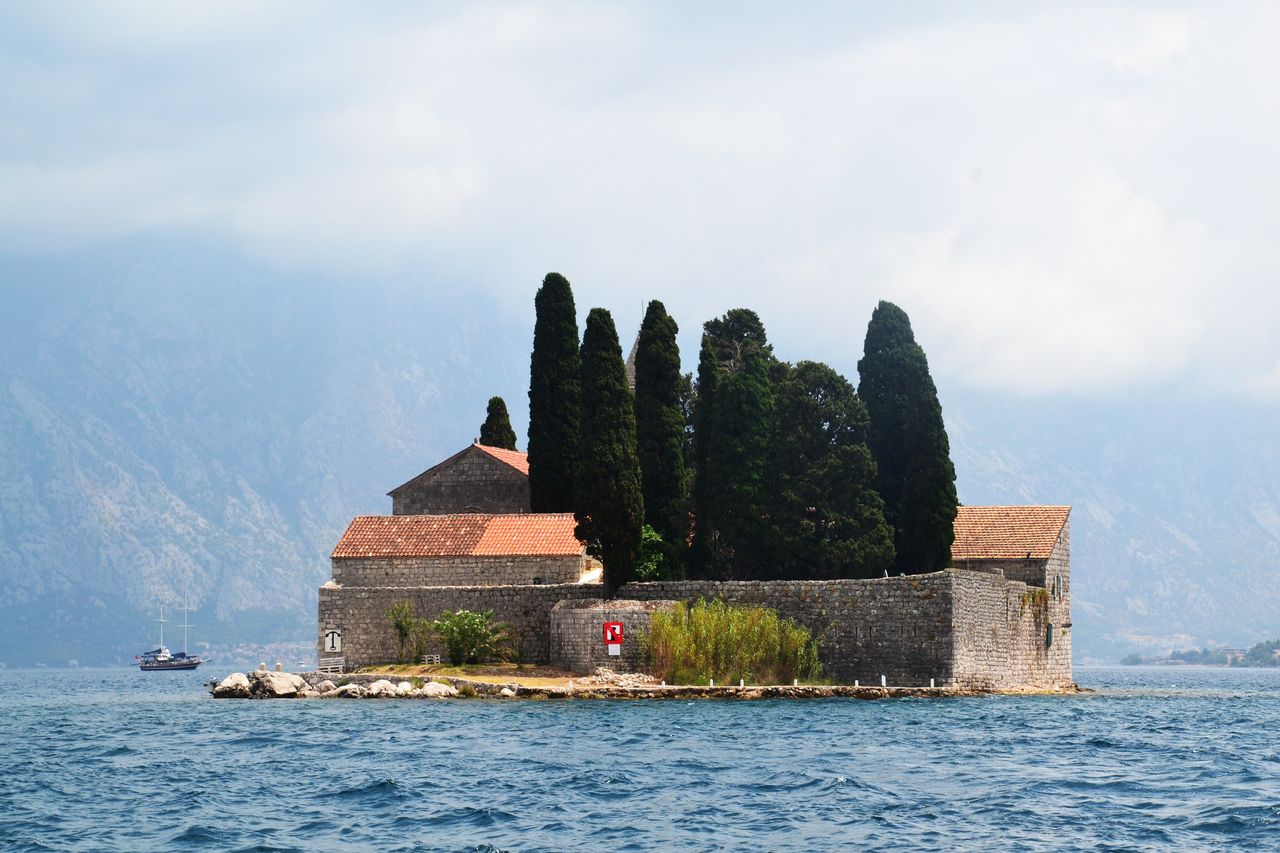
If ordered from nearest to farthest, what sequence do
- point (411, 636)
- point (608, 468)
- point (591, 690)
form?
point (591, 690)
point (608, 468)
point (411, 636)

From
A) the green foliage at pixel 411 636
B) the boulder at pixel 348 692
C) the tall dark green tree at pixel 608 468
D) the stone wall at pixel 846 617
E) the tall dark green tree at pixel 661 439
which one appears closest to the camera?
the boulder at pixel 348 692

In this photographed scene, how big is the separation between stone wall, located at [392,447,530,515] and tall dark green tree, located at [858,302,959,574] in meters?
11.2

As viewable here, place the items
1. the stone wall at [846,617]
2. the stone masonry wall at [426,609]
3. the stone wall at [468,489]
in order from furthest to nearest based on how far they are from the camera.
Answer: the stone wall at [468,489] < the stone masonry wall at [426,609] < the stone wall at [846,617]

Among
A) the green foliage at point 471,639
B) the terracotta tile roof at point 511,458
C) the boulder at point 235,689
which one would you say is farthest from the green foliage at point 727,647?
the boulder at point 235,689

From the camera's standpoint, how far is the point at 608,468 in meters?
46.6

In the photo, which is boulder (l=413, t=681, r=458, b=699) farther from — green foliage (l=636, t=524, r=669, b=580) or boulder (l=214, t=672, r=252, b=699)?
green foliage (l=636, t=524, r=669, b=580)

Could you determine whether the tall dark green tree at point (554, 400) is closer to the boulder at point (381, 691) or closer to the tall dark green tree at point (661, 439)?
the tall dark green tree at point (661, 439)

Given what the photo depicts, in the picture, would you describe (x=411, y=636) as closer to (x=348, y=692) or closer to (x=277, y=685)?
(x=348, y=692)

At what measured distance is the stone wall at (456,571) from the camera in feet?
161

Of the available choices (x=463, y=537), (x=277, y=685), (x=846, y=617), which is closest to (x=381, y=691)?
(x=277, y=685)

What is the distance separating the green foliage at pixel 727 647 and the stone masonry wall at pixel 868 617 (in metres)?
0.54

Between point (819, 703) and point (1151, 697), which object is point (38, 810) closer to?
point (819, 703)

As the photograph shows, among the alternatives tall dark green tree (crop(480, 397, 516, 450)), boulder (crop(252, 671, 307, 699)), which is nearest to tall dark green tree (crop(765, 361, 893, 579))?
boulder (crop(252, 671, 307, 699))

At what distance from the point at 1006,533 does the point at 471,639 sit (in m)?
17.1
